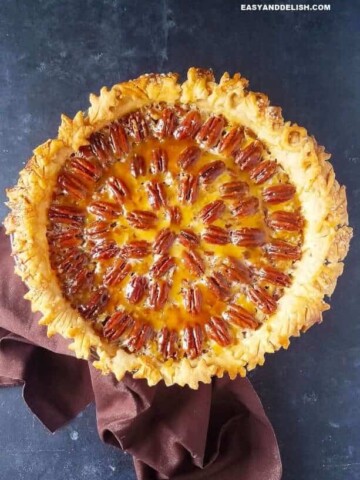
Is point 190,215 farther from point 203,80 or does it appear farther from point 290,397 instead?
point 290,397

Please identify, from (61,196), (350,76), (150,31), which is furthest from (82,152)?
(350,76)

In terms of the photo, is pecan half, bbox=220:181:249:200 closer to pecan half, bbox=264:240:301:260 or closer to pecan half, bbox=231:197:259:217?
pecan half, bbox=231:197:259:217

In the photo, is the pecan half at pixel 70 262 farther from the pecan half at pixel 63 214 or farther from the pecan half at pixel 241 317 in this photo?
the pecan half at pixel 241 317

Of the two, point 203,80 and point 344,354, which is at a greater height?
point 203,80

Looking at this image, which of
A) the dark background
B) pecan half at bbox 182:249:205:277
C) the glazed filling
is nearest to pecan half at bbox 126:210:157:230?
the glazed filling

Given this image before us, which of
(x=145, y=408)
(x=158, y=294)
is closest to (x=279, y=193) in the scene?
→ (x=158, y=294)

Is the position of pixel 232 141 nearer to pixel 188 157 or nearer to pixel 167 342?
pixel 188 157
